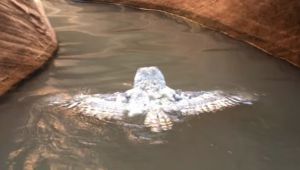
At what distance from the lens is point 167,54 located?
180 inches

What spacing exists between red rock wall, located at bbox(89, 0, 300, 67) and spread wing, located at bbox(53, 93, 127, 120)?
1.66 meters

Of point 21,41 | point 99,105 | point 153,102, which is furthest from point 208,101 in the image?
point 21,41

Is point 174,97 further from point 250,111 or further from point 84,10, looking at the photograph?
point 84,10

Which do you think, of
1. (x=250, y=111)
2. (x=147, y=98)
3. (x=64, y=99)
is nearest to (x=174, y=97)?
(x=147, y=98)

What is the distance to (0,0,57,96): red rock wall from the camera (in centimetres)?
388

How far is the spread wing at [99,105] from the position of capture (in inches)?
131

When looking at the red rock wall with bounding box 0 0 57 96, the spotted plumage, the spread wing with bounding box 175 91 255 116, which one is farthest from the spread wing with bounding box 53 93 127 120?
the red rock wall with bounding box 0 0 57 96

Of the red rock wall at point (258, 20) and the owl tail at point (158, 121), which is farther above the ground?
the red rock wall at point (258, 20)

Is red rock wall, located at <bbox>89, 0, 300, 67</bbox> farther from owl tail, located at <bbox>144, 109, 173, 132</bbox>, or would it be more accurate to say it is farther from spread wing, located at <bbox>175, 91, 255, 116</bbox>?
owl tail, located at <bbox>144, 109, 173, 132</bbox>

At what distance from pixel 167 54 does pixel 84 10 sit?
214cm

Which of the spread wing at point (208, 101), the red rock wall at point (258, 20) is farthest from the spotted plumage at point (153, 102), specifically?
the red rock wall at point (258, 20)

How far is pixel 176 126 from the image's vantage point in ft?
10.4

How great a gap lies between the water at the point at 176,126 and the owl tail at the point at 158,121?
7 cm

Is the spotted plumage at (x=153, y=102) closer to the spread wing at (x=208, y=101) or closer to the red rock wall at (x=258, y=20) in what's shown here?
the spread wing at (x=208, y=101)
